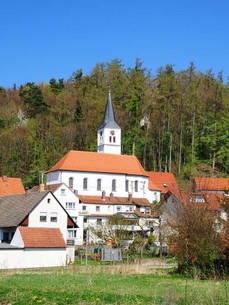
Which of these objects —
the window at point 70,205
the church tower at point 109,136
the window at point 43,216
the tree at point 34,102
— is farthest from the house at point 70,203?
the tree at point 34,102

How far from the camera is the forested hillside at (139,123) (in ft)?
256

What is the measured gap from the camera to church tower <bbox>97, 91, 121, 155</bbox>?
268 ft

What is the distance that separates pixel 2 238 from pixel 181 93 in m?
46.4

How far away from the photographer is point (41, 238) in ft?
137

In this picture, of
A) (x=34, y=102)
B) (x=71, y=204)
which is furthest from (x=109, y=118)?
(x=71, y=204)

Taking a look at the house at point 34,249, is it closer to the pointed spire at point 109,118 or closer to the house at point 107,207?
the house at point 107,207

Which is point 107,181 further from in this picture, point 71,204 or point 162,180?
point 71,204

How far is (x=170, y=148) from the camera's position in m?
79.1

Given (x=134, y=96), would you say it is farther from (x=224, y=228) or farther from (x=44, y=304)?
(x=44, y=304)

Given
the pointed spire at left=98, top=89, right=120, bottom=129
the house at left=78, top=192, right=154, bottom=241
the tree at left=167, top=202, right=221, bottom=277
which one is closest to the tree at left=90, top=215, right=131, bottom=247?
the house at left=78, top=192, right=154, bottom=241

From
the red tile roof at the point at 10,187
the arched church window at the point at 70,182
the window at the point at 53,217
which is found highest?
the arched church window at the point at 70,182

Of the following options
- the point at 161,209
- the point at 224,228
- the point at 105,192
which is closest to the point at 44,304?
the point at 224,228

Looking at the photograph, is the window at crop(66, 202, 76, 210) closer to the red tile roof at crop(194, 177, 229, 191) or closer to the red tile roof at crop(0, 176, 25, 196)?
the red tile roof at crop(0, 176, 25, 196)

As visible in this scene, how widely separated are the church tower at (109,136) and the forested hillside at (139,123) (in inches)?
77.6
